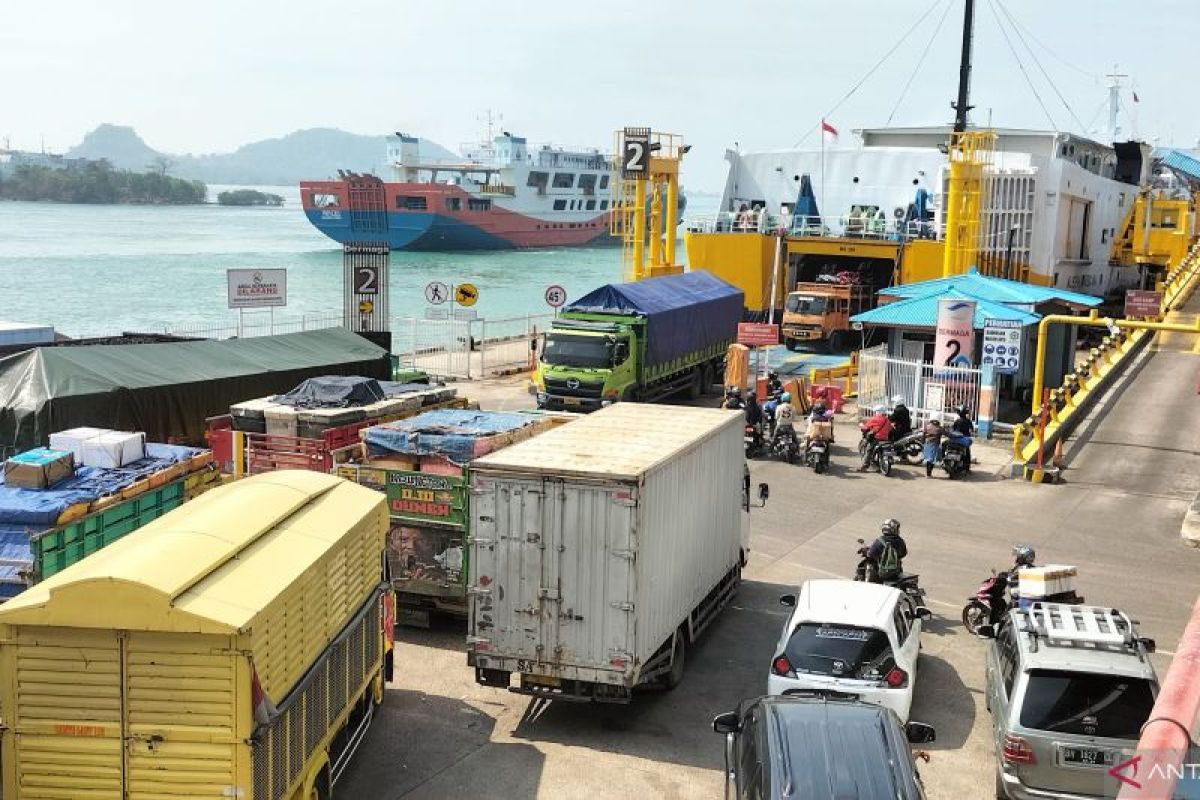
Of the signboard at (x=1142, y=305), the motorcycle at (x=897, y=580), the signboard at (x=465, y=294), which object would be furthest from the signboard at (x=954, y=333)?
the signboard at (x=465, y=294)

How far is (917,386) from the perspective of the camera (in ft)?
88.3

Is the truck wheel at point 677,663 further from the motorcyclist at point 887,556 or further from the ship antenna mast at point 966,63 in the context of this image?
the ship antenna mast at point 966,63

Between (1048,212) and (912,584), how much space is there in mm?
31434

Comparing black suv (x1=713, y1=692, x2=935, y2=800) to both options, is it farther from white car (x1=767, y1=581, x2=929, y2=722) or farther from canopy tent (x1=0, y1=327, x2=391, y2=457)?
canopy tent (x1=0, y1=327, x2=391, y2=457)

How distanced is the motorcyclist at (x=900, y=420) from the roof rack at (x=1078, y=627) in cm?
1322

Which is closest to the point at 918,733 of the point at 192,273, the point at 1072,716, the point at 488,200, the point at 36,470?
the point at 1072,716

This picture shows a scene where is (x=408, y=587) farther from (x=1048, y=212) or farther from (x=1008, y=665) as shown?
(x=1048, y=212)

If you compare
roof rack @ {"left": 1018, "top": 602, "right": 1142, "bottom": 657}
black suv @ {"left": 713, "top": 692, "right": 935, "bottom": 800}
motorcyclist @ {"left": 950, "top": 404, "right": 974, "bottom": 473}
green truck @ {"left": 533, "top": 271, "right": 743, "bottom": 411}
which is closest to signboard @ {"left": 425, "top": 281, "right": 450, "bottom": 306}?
green truck @ {"left": 533, "top": 271, "right": 743, "bottom": 411}

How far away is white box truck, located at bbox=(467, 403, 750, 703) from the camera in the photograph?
1101cm

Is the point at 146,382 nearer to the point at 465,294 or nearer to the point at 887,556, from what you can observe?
the point at 887,556

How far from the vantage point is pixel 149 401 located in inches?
771

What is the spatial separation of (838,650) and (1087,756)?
2422 mm

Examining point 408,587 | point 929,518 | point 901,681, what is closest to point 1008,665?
point 901,681

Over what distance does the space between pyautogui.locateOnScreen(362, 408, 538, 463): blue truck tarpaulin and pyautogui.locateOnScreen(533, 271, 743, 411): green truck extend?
11.8 m
